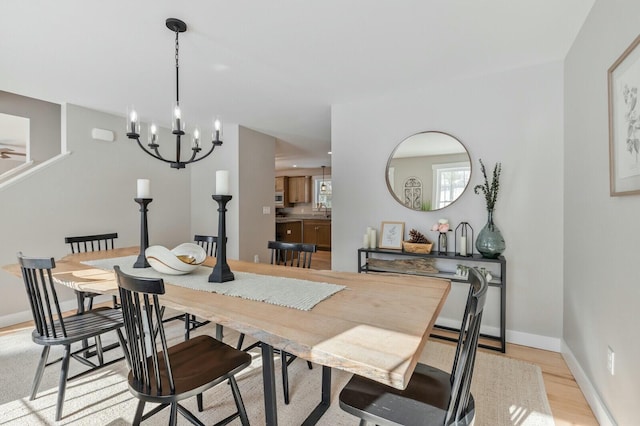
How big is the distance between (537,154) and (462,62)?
0.98 metres

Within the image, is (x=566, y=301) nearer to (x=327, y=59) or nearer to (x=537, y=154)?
(x=537, y=154)

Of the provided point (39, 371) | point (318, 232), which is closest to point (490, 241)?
point (39, 371)

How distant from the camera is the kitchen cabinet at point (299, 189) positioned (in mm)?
8828

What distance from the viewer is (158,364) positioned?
127cm

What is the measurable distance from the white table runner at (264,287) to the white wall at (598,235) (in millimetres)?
1326

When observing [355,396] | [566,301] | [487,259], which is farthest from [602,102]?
[355,396]

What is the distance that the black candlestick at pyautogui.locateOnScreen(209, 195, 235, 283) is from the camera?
160 centimetres

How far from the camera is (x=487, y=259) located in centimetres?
254

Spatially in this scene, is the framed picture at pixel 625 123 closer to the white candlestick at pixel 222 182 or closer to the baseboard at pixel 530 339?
the baseboard at pixel 530 339

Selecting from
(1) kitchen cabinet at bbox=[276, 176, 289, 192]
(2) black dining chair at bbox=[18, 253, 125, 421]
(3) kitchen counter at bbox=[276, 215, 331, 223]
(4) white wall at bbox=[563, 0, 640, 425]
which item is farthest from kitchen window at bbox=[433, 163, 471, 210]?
(1) kitchen cabinet at bbox=[276, 176, 289, 192]

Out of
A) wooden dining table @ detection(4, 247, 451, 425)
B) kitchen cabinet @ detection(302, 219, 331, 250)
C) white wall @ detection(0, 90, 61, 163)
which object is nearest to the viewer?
wooden dining table @ detection(4, 247, 451, 425)

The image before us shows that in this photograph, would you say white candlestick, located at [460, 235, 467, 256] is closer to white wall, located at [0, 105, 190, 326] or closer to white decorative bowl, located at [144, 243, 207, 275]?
white decorative bowl, located at [144, 243, 207, 275]

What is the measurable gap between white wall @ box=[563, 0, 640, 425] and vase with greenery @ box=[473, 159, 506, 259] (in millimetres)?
463

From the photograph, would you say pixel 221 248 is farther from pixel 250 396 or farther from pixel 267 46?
pixel 267 46
